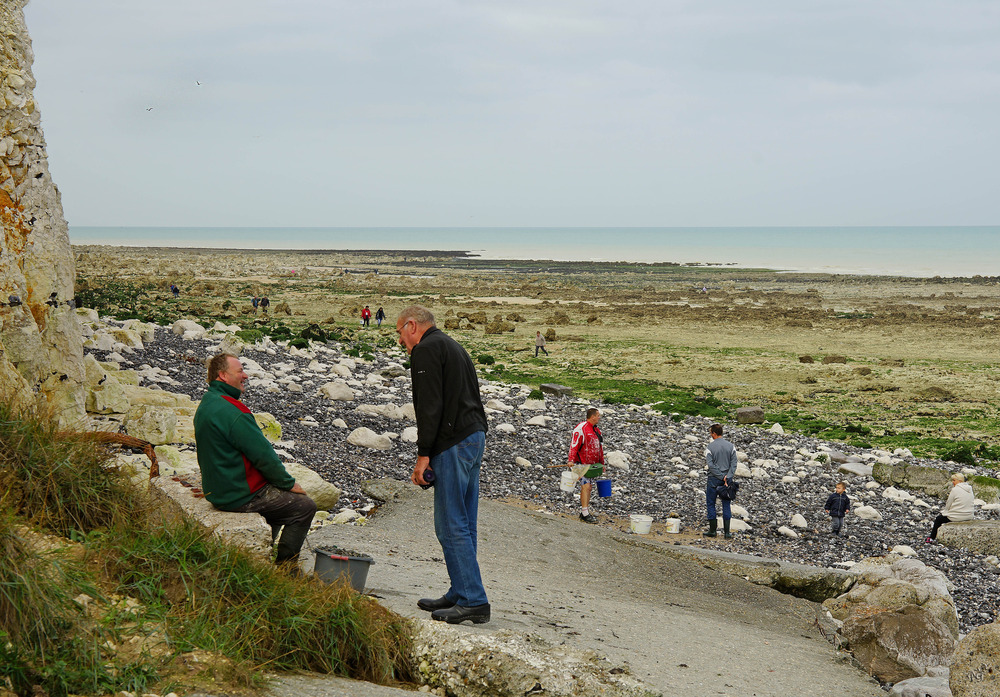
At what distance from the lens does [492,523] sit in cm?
1030

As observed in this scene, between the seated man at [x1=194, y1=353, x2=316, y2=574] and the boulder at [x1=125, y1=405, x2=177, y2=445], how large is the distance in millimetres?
5367

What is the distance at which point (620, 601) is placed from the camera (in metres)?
7.87

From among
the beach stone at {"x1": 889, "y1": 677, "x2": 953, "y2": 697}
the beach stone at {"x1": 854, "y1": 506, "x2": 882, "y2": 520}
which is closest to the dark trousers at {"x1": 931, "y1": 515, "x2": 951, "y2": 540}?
the beach stone at {"x1": 854, "y1": 506, "x2": 882, "y2": 520}

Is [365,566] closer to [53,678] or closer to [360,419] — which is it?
[53,678]

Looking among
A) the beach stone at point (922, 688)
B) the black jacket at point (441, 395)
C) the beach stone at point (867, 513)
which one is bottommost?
the beach stone at point (867, 513)

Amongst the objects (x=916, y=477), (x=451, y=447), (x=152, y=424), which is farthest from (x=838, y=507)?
(x=152, y=424)

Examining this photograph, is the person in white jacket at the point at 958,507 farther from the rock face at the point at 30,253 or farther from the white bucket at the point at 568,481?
the rock face at the point at 30,253

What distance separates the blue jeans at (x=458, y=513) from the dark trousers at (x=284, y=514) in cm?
91

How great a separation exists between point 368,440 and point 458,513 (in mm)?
8835

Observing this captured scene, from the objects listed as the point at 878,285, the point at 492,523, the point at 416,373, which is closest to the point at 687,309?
the point at 878,285

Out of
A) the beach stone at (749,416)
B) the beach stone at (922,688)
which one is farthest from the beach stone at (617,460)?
the beach stone at (922,688)

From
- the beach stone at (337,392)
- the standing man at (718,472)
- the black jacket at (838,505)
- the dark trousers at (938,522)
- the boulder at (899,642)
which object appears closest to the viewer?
the boulder at (899,642)

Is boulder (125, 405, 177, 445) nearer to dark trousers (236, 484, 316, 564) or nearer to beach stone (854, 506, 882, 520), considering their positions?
dark trousers (236, 484, 316, 564)

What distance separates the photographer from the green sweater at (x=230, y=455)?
17.2 ft
